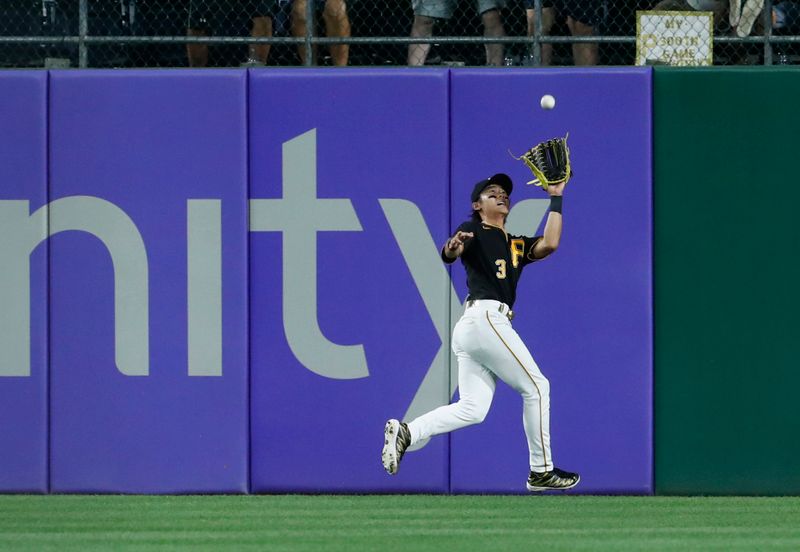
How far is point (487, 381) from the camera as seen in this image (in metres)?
8.19

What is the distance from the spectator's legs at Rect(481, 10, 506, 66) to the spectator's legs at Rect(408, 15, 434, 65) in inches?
14.8

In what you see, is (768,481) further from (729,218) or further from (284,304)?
(284,304)

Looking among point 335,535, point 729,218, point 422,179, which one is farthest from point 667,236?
point 335,535

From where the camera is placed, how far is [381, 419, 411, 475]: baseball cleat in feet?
26.2

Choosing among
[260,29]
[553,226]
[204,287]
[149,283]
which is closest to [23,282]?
[149,283]

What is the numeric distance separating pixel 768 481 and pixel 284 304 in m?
3.12

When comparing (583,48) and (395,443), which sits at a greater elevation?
(583,48)

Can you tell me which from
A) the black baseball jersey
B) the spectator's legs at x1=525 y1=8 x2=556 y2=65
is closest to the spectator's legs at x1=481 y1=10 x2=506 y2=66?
the spectator's legs at x1=525 y1=8 x2=556 y2=65

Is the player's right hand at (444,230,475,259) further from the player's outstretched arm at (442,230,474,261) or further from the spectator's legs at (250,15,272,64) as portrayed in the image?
the spectator's legs at (250,15,272,64)

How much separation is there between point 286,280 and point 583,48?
8.51 ft

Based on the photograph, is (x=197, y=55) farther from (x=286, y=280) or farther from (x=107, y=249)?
(x=286, y=280)

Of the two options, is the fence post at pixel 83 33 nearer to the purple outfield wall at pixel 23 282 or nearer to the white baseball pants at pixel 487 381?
the purple outfield wall at pixel 23 282

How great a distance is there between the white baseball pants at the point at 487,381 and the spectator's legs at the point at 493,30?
228cm

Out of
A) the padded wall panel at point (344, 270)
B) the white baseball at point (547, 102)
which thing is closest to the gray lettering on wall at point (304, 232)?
the padded wall panel at point (344, 270)
